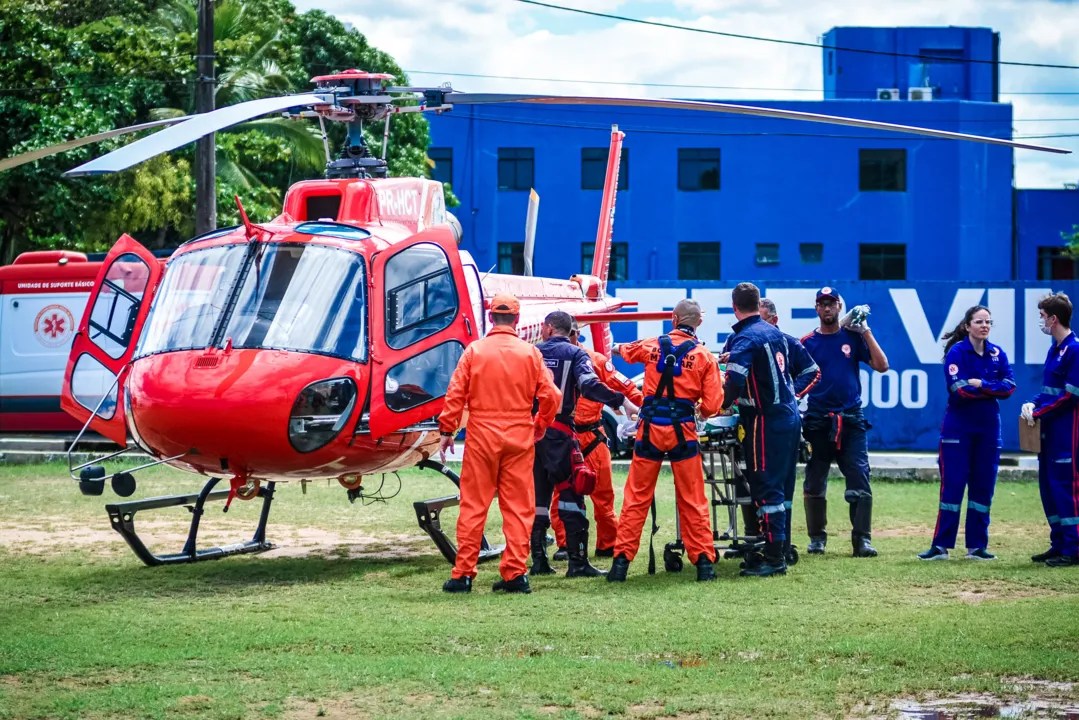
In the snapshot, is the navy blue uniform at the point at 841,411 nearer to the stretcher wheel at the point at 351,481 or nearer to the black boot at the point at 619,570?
the black boot at the point at 619,570

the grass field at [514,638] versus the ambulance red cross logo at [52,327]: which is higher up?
the ambulance red cross logo at [52,327]

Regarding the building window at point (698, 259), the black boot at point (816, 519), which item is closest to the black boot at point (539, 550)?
the black boot at point (816, 519)

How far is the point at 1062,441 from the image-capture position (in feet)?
31.6

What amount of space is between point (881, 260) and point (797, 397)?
33032 millimetres

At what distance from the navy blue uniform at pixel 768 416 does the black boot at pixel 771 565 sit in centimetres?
5

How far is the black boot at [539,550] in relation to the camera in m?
9.58

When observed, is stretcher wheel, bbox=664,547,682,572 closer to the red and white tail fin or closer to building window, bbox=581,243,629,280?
the red and white tail fin

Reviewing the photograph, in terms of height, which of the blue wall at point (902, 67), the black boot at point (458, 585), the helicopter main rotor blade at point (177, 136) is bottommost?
the black boot at point (458, 585)

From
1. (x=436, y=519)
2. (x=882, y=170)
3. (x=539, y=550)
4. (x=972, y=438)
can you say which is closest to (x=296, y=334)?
(x=436, y=519)

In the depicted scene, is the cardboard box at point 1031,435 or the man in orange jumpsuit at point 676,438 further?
the cardboard box at point 1031,435

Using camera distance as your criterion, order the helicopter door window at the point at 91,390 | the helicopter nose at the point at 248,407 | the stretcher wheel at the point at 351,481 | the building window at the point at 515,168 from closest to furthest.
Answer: the helicopter nose at the point at 248,407 < the helicopter door window at the point at 91,390 < the stretcher wheel at the point at 351,481 < the building window at the point at 515,168

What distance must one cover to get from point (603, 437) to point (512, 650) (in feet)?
10.5

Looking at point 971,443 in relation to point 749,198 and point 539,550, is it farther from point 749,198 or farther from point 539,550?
point 749,198

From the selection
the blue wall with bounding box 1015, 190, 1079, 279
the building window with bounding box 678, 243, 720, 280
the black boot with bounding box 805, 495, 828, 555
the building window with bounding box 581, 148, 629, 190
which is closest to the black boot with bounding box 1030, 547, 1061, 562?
the black boot with bounding box 805, 495, 828, 555
